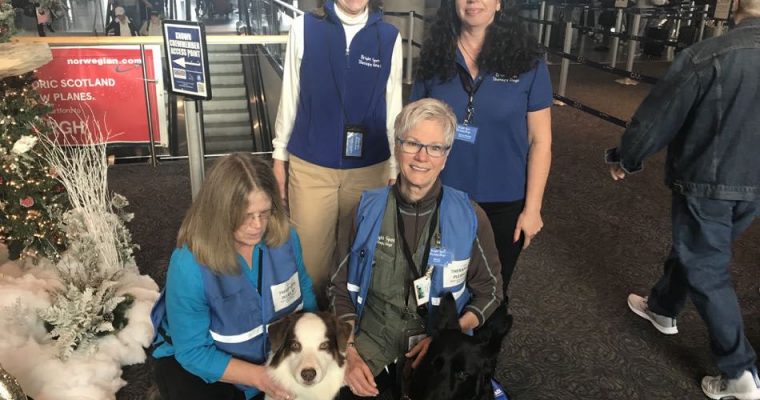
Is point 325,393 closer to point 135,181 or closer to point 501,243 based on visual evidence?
point 501,243

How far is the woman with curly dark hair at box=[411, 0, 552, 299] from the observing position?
2.51 m

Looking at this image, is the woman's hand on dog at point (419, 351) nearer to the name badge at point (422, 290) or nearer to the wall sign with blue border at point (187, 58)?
the name badge at point (422, 290)

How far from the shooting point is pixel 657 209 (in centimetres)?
561

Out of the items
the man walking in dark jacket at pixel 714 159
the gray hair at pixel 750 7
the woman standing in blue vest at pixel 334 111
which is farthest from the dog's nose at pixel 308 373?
the gray hair at pixel 750 7

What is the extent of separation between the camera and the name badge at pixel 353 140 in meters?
2.88

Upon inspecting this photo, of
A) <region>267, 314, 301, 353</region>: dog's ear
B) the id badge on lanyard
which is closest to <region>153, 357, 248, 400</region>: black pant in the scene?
<region>267, 314, 301, 353</region>: dog's ear

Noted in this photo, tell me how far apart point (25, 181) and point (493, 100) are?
280 centimetres

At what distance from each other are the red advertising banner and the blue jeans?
5.16 m

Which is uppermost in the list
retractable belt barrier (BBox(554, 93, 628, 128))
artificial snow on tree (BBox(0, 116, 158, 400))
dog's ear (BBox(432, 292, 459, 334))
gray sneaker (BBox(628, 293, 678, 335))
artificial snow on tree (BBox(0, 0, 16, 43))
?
artificial snow on tree (BBox(0, 0, 16, 43))

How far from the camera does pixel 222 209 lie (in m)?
2.10

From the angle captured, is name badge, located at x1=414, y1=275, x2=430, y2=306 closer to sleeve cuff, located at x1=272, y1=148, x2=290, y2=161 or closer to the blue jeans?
sleeve cuff, located at x1=272, y1=148, x2=290, y2=161

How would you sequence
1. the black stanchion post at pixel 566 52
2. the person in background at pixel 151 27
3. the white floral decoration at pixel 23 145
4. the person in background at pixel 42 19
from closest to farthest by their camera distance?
1. the white floral decoration at pixel 23 145
2. the black stanchion post at pixel 566 52
3. the person in background at pixel 42 19
4. the person in background at pixel 151 27

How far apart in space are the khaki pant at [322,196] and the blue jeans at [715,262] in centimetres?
149

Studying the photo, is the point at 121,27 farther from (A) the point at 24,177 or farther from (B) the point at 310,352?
(B) the point at 310,352
